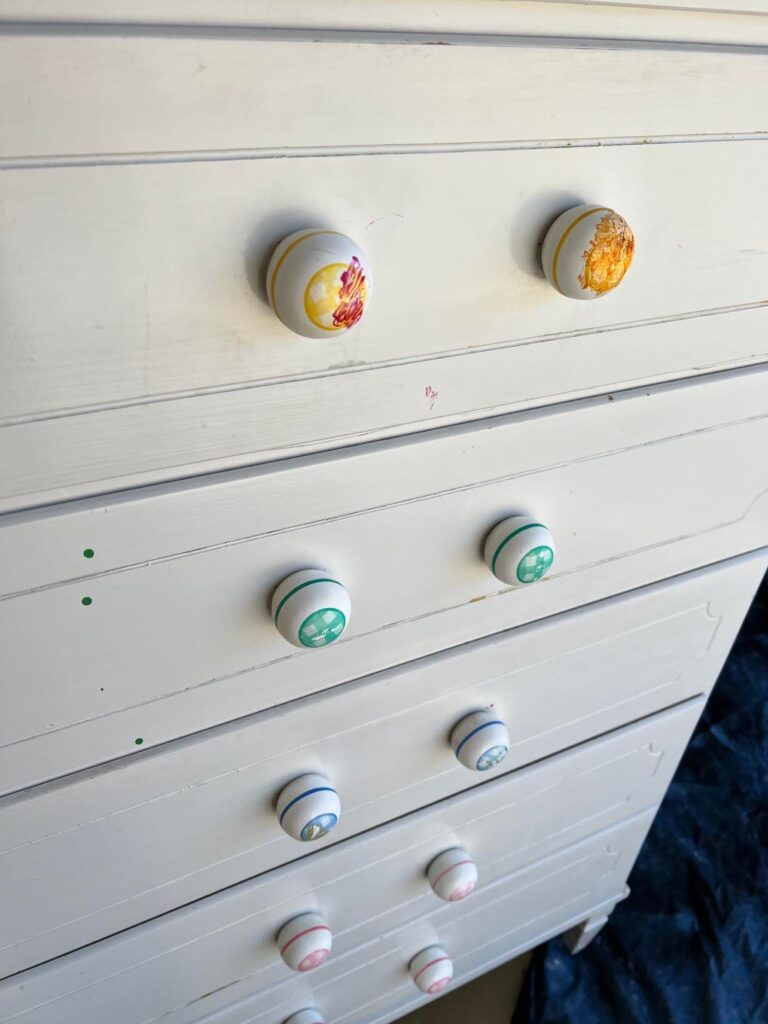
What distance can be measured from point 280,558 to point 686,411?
12.0 inches

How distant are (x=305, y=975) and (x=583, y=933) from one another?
0.47 meters

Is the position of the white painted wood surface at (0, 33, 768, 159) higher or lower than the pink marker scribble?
higher

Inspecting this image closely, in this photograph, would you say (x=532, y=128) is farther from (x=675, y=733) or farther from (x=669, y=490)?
(x=675, y=733)

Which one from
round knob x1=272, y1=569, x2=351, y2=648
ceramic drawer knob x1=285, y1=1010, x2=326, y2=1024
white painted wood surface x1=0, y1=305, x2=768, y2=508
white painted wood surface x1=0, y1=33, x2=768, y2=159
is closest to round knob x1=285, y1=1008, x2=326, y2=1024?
ceramic drawer knob x1=285, y1=1010, x2=326, y2=1024

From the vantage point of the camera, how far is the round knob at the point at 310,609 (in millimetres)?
482

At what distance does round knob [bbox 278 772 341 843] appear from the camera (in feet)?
2.01

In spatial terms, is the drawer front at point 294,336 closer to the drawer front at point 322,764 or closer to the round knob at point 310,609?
the round knob at point 310,609

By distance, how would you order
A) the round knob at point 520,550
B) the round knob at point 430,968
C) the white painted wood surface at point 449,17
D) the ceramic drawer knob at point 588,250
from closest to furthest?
the white painted wood surface at point 449,17 < the ceramic drawer knob at point 588,250 < the round knob at point 520,550 < the round knob at point 430,968

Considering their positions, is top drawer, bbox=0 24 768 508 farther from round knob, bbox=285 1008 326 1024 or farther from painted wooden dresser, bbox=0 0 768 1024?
round knob, bbox=285 1008 326 1024

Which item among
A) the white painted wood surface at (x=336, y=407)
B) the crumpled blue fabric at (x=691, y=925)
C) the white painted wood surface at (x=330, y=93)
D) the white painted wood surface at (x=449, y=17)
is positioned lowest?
the crumpled blue fabric at (x=691, y=925)

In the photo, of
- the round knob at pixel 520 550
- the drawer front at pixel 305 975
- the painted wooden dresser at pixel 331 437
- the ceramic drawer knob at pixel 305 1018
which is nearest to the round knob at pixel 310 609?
the painted wooden dresser at pixel 331 437

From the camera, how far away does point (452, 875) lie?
0.78 meters

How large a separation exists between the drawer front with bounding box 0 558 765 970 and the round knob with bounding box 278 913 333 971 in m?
0.08

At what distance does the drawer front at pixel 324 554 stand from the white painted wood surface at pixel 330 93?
0.17 metres
